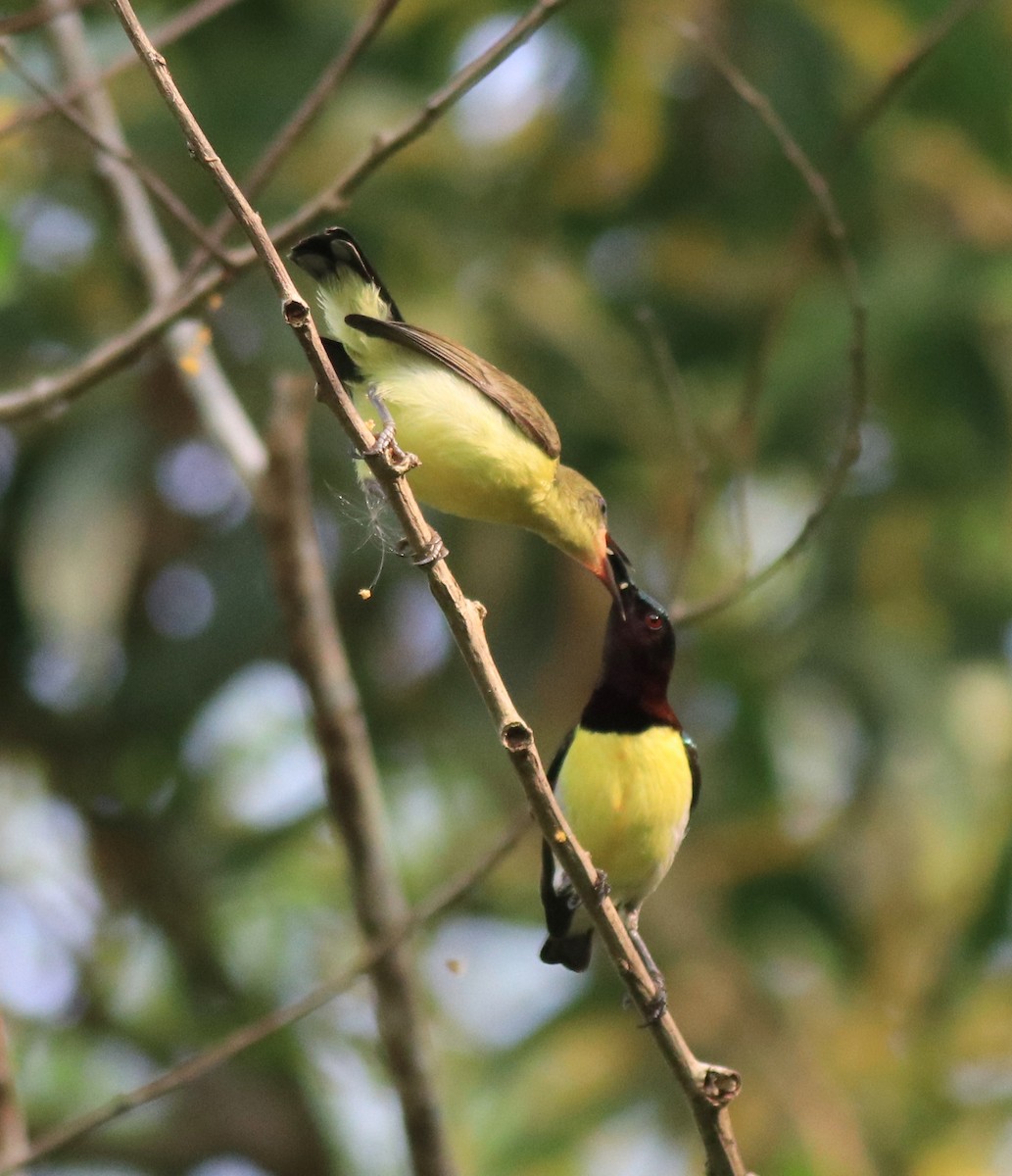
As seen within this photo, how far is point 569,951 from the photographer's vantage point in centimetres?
Result: 374

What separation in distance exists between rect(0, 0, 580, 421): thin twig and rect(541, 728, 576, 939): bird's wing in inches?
50.1

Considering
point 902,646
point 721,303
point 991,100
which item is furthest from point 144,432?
point 991,100

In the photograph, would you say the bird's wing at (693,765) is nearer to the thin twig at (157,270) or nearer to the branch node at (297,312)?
the branch node at (297,312)

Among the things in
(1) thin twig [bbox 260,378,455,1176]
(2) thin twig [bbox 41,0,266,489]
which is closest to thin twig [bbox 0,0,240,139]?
(2) thin twig [bbox 41,0,266,489]

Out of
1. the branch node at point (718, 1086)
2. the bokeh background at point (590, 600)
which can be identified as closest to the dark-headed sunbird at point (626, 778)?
the branch node at point (718, 1086)

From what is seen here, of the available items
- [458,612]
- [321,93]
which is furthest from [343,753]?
[458,612]

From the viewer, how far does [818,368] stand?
24.8ft

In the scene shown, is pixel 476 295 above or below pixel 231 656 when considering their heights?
above

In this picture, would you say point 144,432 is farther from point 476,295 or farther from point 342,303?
point 342,303

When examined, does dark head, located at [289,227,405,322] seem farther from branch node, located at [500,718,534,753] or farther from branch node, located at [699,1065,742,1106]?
branch node, located at [699,1065,742,1106]

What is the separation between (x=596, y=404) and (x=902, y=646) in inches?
73.4

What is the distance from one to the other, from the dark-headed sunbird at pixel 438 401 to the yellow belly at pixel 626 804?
0.57 meters

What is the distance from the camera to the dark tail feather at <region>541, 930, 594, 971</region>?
A: 3604 millimetres

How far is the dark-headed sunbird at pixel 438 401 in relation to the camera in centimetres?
339
